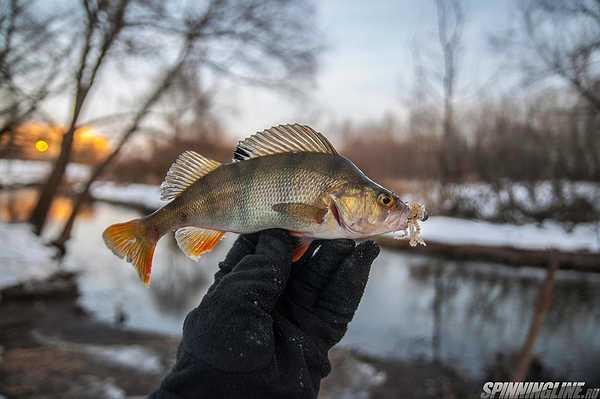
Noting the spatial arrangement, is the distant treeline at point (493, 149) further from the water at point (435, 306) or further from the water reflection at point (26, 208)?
the water reflection at point (26, 208)

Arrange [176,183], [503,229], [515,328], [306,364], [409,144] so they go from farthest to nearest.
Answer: [409,144] < [503,229] < [515,328] < [176,183] < [306,364]

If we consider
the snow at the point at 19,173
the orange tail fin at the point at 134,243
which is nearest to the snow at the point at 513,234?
the orange tail fin at the point at 134,243

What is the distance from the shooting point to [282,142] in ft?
6.67

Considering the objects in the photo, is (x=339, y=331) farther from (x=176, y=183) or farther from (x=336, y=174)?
(x=176, y=183)

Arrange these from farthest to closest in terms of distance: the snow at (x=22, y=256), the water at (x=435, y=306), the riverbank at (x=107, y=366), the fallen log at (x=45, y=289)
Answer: the snow at (x=22, y=256)
the fallen log at (x=45, y=289)
the water at (x=435, y=306)
the riverbank at (x=107, y=366)

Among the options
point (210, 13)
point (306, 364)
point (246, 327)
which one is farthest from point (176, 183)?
point (210, 13)

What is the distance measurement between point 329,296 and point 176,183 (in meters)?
0.91

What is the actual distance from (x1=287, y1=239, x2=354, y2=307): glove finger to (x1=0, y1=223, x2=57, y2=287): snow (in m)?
10.9

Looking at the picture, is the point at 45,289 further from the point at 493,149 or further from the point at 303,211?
the point at 493,149

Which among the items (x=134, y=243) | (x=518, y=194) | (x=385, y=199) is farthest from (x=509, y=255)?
(x=134, y=243)

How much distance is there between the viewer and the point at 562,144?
21750mm

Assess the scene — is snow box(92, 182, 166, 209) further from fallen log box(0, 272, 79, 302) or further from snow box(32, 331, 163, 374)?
snow box(32, 331, 163, 374)

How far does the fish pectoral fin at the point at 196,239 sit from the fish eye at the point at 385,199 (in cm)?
76

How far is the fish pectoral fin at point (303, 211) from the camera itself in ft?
6.20
